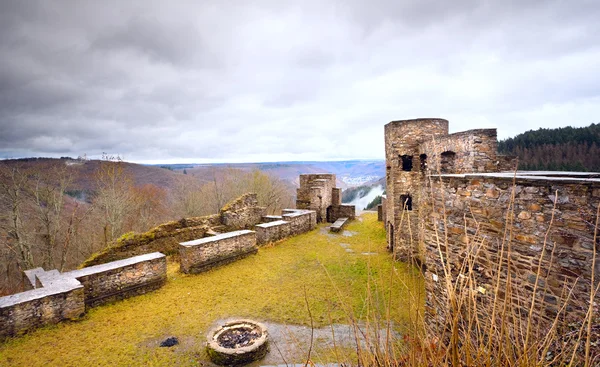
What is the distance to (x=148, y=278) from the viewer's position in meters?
7.56

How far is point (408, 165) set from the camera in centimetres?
982

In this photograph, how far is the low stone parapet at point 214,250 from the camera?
866 cm

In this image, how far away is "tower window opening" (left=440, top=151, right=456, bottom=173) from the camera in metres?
7.98

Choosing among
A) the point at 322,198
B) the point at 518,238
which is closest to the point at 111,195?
the point at 322,198

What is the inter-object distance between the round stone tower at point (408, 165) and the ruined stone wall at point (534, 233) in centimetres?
528

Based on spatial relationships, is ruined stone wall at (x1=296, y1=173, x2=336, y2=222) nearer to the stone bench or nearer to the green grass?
the stone bench

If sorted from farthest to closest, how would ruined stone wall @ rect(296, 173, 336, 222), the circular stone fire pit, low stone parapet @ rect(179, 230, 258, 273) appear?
ruined stone wall @ rect(296, 173, 336, 222) < low stone parapet @ rect(179, 230, 258, 273) < the circular stone fire pit

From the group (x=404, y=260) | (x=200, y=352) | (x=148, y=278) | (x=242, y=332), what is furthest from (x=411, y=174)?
(x=148, y=278)

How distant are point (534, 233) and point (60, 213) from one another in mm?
21034

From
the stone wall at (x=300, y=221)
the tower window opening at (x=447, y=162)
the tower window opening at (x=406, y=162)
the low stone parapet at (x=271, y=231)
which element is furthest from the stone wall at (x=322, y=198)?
the tower window opening at (x=447, y=162)

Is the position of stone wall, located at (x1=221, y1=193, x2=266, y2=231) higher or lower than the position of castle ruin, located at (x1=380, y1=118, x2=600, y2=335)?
lower

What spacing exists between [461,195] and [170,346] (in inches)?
231

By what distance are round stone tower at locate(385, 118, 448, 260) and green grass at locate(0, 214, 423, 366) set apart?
4.87 ft

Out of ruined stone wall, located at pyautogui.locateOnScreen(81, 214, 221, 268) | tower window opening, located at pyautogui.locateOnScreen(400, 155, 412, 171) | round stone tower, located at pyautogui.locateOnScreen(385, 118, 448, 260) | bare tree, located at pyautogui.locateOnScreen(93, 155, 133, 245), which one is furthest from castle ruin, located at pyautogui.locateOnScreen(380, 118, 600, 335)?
bare tree, located at pyautogui.locateOnScreen(93, 155, 133, 245)
